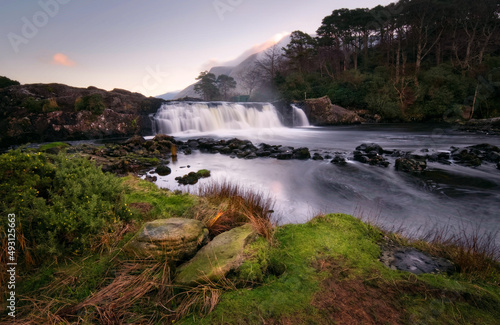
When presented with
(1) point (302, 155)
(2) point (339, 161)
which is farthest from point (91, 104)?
(2) point (339, 161)

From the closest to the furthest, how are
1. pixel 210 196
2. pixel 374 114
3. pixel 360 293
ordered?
pixel 360 293, pixel 210 196, pixel 374 114

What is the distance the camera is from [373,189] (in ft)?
28.8

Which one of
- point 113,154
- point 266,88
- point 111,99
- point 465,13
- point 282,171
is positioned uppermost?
point 465,13

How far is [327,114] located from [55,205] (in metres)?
31.6

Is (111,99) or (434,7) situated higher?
(434,7)

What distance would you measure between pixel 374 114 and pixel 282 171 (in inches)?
1048

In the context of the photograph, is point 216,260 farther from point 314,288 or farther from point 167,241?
point 314,288

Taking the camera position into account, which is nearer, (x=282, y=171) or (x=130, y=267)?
(x=130, y=267)

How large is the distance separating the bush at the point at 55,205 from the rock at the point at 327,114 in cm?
3028

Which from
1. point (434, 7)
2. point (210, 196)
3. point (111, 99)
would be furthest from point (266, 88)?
point (210, 196)

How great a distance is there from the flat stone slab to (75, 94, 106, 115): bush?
82.0 feet

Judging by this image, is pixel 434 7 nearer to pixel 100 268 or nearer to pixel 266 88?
pixel 266 88

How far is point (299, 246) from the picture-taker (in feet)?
12.0

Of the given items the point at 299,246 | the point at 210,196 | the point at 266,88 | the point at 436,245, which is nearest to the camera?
the point at 299,246
